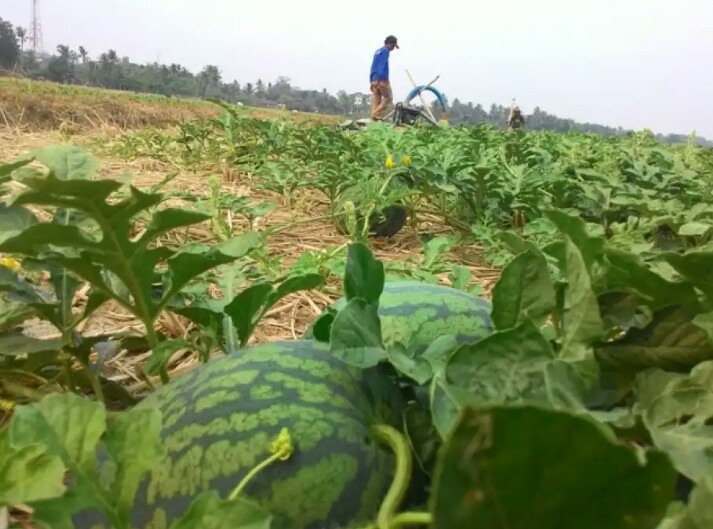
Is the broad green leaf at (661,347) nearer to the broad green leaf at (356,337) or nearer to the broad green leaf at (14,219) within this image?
the broad green leaf at (356,337)

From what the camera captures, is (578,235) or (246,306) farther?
(246,306)

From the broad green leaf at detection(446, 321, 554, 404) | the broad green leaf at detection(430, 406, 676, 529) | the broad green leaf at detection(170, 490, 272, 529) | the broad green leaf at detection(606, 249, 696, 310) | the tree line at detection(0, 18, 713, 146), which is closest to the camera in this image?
the broad green leaf at detection(430, 406, 676, 529)

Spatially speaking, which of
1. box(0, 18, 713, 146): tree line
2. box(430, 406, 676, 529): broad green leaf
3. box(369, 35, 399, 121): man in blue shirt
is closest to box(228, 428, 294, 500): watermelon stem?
box(430, 406, 676, 529): broad green leaf

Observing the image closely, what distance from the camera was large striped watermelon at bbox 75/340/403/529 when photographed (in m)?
0.77

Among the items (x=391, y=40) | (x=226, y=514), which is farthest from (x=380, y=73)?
(x=226, y=514)

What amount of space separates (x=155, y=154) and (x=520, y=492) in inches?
235

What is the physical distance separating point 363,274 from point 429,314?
22 cm

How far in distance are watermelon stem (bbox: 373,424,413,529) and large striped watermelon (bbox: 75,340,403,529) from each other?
0.08 feet

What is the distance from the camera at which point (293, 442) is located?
80cm

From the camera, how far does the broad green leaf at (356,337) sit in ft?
2.51

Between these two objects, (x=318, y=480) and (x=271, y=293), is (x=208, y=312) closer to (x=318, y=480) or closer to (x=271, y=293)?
(x=271, y=293)

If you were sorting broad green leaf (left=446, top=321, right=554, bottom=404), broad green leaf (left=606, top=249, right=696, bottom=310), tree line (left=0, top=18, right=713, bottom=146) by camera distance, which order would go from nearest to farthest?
broad green leaf (left=446, top=321, right=554, bottom=404) → broad green leaf (left=606, top=249, right=696, bottom=310) → tree line (left=0, top=18, right=713, bottom=146)

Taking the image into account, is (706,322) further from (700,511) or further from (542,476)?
(542,476)

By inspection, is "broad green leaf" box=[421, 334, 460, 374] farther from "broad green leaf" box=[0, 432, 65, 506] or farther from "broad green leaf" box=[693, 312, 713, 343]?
"broad green leaf" box=[0, 432, 65, 506]
